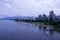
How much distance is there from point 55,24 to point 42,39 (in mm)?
15333

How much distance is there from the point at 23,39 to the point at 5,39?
6.71 ft

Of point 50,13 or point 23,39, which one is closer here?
point 23,39

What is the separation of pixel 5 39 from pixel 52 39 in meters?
5.40

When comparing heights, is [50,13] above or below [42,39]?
above

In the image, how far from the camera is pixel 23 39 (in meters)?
14.9

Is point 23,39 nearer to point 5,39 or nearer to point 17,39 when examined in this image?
point 17,39

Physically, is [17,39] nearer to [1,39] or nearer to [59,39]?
[1,39]

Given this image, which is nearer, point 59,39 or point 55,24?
point 59,39

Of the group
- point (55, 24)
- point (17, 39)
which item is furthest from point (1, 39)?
point (55, 24)

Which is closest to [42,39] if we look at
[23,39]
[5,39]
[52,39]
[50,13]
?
[52,39]

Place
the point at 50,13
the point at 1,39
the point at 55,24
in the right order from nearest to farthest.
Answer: the point at 1,39 < the point at 55,24 < the point at 50,13

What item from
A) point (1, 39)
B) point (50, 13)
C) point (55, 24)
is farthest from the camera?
point (50, 13)

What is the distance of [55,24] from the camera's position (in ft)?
97.6

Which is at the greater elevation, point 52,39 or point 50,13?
point 50,13
